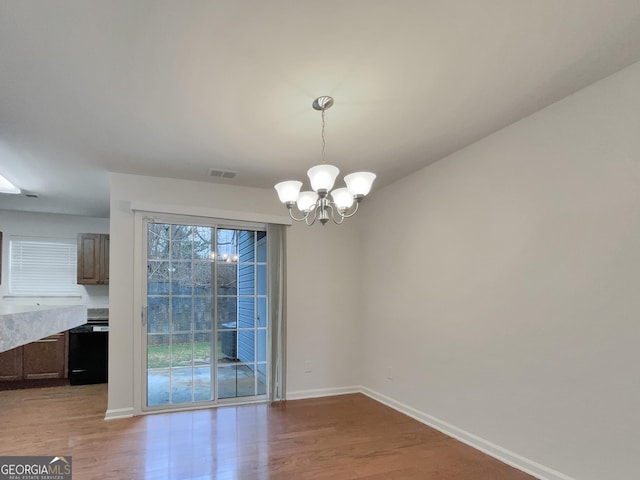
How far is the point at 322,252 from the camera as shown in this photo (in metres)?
5.08

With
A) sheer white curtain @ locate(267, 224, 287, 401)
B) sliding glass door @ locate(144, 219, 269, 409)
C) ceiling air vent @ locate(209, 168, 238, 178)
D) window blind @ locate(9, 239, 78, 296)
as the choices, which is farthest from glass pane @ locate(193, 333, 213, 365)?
window blind @ locate(9, 239, 78, 296)

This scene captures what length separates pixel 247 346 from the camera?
4688mm

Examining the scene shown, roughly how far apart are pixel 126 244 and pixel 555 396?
13.9 ft

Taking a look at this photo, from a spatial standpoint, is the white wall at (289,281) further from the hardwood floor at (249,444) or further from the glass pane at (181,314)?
the hardwood floor at (249,444)

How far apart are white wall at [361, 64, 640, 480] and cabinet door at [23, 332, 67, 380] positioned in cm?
517

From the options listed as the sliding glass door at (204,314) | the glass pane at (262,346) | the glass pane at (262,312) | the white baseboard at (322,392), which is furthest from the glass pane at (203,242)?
the white baseboard at (322,392)

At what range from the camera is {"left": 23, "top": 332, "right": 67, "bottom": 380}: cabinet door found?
18.2 ft

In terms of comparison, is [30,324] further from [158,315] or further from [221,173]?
[158,315]

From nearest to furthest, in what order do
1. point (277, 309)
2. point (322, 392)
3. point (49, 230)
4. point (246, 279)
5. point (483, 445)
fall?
point (483, 445) < point (277, 309) < point (246, 279) < point (322, 392) < point (49, 230)

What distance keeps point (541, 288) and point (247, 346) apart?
11.0 feet

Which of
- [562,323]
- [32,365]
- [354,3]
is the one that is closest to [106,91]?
[354,3]

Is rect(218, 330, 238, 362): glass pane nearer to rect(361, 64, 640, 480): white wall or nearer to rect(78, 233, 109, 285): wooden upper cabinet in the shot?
rect(361, 64, 640, 480): white wall

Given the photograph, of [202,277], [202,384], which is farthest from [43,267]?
[202,384]

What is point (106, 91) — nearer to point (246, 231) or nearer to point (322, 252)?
point (246, 231)
